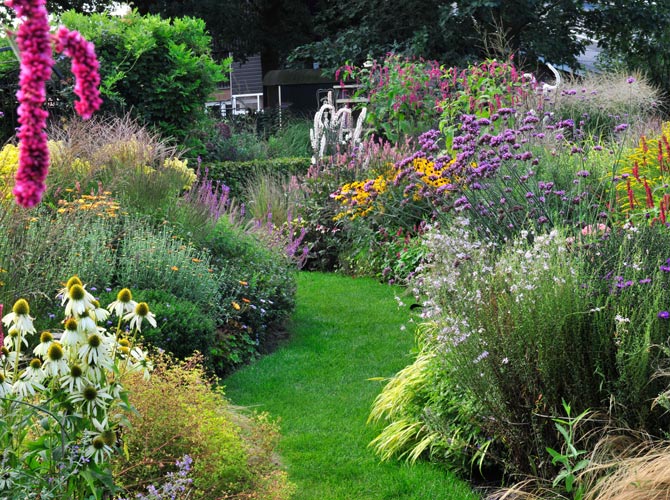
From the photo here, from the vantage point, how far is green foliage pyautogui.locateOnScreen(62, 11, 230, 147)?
11188 millimetres

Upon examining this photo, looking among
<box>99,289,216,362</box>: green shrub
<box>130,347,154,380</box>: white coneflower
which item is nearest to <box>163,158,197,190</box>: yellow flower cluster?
<box>99,289,216,362</box>: green shrub

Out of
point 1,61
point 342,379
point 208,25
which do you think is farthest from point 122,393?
point 208,25

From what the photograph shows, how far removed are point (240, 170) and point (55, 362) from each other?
983cm

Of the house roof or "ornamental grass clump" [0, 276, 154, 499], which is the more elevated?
the house roof

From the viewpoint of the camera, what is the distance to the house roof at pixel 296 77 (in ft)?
73.6

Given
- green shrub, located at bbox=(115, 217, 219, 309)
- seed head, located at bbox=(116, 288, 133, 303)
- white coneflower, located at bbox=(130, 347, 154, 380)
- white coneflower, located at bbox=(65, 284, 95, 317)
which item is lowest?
green shrub, located at bbox=(115, 217, 219, 309)

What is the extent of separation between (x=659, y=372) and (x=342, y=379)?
2782 millimetres

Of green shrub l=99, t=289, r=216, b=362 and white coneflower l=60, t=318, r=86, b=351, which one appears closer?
white coneflower l=60, t=318, r=86, b=351

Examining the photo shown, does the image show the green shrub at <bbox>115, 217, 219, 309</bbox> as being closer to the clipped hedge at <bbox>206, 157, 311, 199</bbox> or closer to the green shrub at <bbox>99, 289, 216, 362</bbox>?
the green shrub at <bbox>99, 289, 216, 362</bbox>

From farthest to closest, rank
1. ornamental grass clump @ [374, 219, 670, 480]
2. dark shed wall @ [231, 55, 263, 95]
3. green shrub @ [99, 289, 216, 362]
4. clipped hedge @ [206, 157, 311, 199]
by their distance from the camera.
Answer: dark shed wall @ [231, 55, 263, 95], clipped hedge @ [206, 157, 311, 199], green shrub @ [99, 289, 216, 362], ornamental grass clump @ [374, 219, 670, 480]

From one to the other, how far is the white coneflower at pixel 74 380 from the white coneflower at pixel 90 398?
0.02 m

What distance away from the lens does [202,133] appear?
12.4 m

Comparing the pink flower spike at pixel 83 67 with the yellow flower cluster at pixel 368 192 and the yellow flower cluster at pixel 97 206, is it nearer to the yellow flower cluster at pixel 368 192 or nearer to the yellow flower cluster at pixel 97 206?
the yellow flower cluster at pixel 97 206

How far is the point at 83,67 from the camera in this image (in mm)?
880
